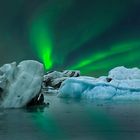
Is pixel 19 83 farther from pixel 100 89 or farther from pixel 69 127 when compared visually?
pixel 100 89

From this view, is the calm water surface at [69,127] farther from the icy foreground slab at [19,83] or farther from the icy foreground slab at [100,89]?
the icy foreground slab at [100,89]

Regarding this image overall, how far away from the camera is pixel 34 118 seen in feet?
51.9

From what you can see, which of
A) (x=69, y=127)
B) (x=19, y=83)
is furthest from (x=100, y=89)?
(x=69, y=127)

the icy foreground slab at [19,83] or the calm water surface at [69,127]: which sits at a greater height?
the icy foreground slab at [19,83]

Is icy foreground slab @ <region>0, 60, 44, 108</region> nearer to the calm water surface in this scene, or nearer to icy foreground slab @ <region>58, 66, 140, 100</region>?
the calm water surface

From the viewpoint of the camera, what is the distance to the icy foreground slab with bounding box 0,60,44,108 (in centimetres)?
2044

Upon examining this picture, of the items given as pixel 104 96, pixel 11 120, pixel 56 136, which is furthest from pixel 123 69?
pixel 56 136

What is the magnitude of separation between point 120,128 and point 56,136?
2.36 meters

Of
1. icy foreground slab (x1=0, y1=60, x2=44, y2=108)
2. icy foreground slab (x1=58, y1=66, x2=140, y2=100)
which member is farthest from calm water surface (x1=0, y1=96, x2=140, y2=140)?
icy foreground slab (x1=58, y1=66, x2=140, y2=100)

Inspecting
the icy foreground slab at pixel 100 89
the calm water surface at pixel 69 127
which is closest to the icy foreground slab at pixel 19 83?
the calm water surface at pixel 69 127

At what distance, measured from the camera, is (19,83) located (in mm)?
20828

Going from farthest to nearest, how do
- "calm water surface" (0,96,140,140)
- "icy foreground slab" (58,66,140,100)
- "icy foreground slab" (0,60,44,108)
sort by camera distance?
1. "icy foreground slab" (58,66,140,100)
2. "icy foreground slab" (0,60,44,108)
3. "calm water surface" (0,96,140,140)

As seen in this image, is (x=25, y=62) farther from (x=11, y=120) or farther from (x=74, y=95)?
(x=74, y=95)

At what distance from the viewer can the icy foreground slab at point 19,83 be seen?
20438 millimetres
